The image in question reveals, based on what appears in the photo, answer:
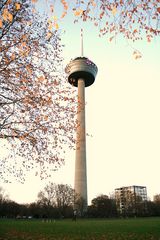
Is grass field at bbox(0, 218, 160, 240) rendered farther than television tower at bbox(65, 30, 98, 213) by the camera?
No

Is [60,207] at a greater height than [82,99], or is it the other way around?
[82,99]

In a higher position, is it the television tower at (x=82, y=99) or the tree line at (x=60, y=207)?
the television tower at (x=82, y=99)

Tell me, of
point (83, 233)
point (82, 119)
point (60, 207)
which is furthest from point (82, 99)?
point (83, 233)

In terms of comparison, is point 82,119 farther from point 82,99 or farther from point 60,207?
point 60,207

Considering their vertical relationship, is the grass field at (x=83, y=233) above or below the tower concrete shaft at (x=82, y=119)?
below

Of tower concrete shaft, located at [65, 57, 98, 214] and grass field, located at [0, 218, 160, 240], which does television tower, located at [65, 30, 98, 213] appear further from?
grass field, located at [0, 218, 160, 240]

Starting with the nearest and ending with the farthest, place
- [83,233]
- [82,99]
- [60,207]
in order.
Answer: [83,233]
[60,207]
[82,99]

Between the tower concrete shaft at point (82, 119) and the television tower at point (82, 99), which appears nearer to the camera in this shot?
the tower concrete shaft at point (82, 119)

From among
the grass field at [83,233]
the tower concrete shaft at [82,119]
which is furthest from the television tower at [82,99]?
the grass field at [83,233]

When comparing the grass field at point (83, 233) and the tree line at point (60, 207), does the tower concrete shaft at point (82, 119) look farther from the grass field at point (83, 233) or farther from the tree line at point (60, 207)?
the grass field at point (83, 233)

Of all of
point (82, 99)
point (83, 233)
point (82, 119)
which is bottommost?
point (83, 233)

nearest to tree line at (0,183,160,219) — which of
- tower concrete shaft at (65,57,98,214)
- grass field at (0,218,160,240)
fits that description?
tower concrete shaft at (65,57,98,214)

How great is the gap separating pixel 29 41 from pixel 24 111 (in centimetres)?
328

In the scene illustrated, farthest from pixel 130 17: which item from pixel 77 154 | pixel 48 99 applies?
pixel 77 154
